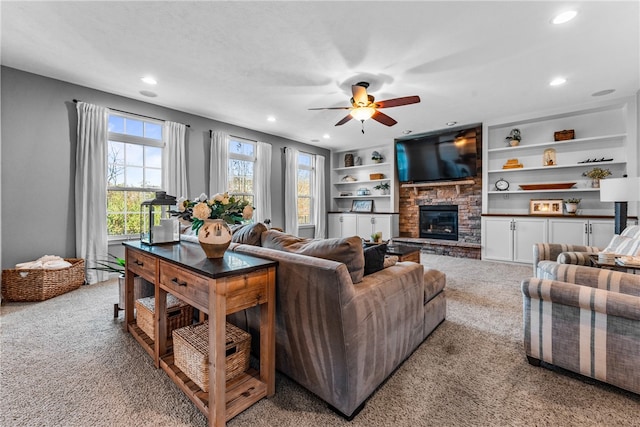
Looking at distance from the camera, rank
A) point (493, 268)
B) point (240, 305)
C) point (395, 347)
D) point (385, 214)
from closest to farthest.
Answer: point (240, 305)
point (395, 347)
point (493, 268)
point (385, 214)

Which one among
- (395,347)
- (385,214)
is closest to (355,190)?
(385,214)

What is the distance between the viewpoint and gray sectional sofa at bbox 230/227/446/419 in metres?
1.35

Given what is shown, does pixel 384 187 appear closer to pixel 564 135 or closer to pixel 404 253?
pixel 564 135

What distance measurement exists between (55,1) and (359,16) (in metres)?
2.39

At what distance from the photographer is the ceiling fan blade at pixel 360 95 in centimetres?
312

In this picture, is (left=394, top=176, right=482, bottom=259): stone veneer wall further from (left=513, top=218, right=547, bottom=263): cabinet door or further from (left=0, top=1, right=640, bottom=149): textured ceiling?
(left=0, top=1, right=640, bottom=149): textured ceiling

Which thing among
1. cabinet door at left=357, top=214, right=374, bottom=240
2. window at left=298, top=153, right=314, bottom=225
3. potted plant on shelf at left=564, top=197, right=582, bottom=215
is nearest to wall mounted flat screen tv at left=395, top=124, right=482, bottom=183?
cabinet door at left=357, top=214, right=374, bottom=240

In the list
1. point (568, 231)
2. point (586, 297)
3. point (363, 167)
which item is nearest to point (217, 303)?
point (586, 297)

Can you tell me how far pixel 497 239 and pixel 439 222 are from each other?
1.30 m

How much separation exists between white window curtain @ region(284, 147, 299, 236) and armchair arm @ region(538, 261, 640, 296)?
16.3 ft

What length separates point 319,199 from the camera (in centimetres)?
723

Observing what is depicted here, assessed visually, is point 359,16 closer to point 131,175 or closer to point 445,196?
point 131,175

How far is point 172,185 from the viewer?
4367 millimetres

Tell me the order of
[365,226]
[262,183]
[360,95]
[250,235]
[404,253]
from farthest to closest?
[365,226]
[262,183]
[404,253]
[360,95]
[250,235]
